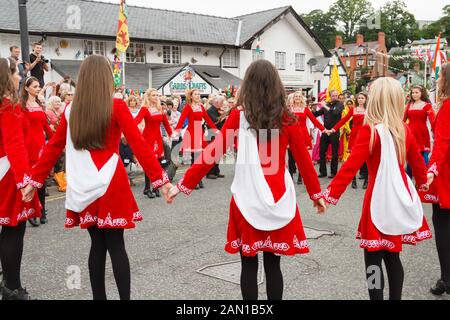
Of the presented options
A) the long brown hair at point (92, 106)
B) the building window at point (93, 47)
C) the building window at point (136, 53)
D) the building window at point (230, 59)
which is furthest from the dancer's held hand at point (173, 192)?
the building window at point (230, 59)

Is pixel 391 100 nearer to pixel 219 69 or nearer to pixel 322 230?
pixel 322 230

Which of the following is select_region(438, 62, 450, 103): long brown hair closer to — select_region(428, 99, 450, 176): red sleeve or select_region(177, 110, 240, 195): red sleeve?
select_region(428, 99, 450, 176): red sleeve

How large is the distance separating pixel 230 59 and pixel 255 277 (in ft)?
106

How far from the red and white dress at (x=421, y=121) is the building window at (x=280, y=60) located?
2902 cm

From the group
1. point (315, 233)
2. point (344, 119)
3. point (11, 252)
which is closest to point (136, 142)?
point (11, 252)

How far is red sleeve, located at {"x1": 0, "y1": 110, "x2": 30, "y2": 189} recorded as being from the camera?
12.7 feet

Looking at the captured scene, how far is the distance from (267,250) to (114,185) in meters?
1.23

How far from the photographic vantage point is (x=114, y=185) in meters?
3.52

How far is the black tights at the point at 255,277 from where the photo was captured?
3.34 m

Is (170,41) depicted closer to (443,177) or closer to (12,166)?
(12,166)

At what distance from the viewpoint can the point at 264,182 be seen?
3.27 metres

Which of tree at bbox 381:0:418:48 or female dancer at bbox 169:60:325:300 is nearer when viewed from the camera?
female dancer at bbox 169:60:325:300

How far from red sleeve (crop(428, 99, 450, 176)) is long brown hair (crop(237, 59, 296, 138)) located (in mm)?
1641

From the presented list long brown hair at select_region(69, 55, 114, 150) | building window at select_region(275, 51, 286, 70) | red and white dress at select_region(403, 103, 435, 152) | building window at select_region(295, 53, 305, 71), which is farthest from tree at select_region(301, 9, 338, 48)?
long brown hair at select_region(69, 55, 114, 150)
